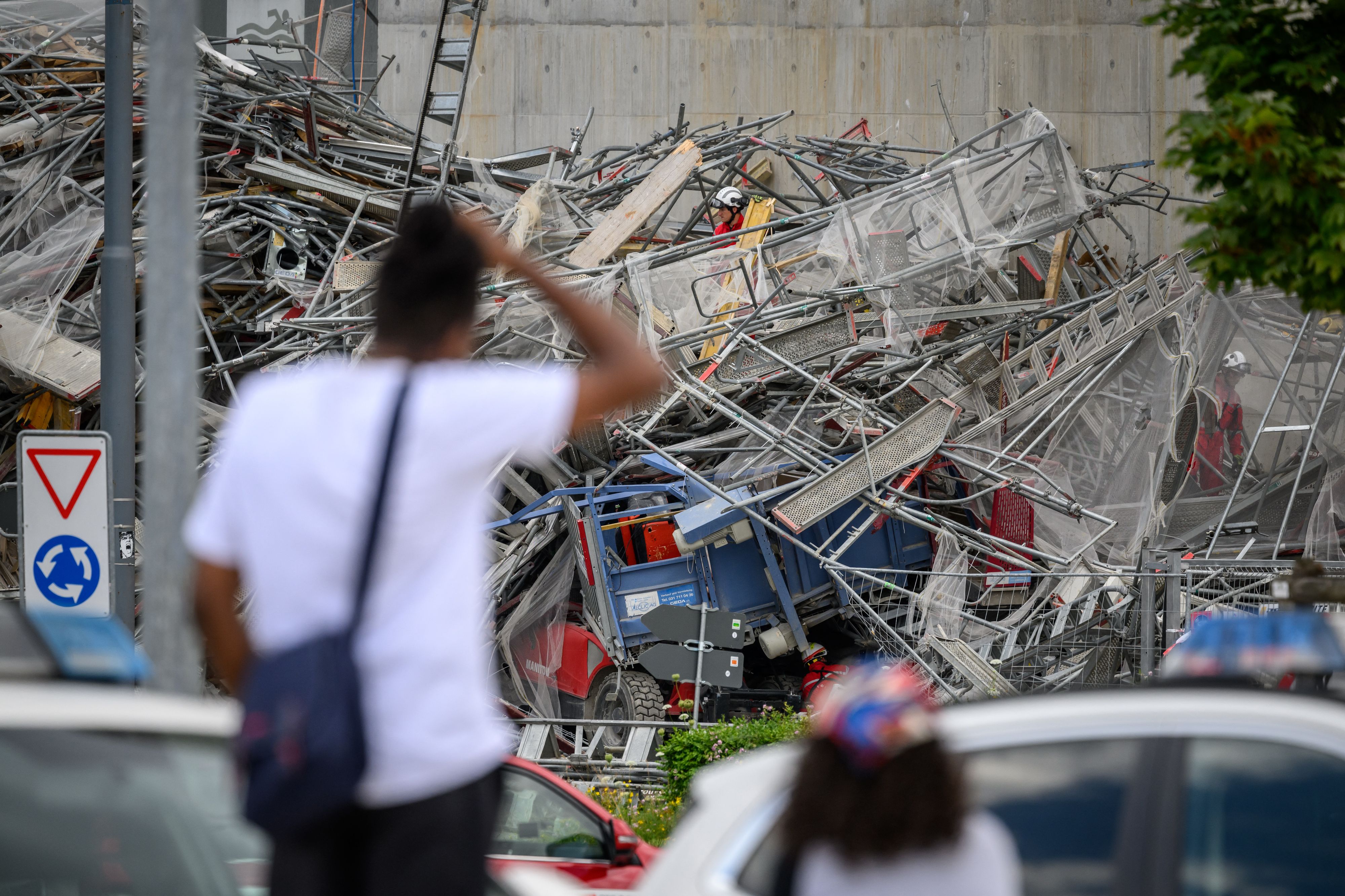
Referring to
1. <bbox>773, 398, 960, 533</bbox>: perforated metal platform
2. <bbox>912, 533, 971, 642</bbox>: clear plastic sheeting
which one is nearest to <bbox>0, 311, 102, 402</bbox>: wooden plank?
<bbox>773, 398, 960, 533</bbox>: perforated metal platform

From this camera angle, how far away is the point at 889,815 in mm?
2209

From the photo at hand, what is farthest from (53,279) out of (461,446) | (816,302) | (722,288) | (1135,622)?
(461,446)

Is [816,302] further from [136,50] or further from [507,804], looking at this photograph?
[136,50]

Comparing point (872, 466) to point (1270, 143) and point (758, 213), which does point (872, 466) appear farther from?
point (758, 213)

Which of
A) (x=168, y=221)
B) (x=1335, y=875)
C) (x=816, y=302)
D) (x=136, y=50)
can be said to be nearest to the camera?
(x=1335, y=875)

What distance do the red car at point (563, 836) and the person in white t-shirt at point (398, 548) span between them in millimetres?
3533

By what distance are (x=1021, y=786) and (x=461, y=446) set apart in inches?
60.1

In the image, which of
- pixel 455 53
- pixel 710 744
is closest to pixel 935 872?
pixel 710 744

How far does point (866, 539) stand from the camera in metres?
12.5

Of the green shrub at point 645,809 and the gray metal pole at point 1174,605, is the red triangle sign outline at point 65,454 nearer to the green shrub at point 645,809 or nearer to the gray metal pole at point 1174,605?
the green shrub at point 645,809

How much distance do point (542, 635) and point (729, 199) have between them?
23.4ft

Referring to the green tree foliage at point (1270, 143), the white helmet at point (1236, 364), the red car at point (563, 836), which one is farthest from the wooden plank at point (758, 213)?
the red car at point (563, 836)

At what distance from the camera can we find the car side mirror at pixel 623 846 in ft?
17.8

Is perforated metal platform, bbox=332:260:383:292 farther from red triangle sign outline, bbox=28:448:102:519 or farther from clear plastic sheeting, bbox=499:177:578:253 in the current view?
red triangle sign outline, bbox=28:448:102:519
